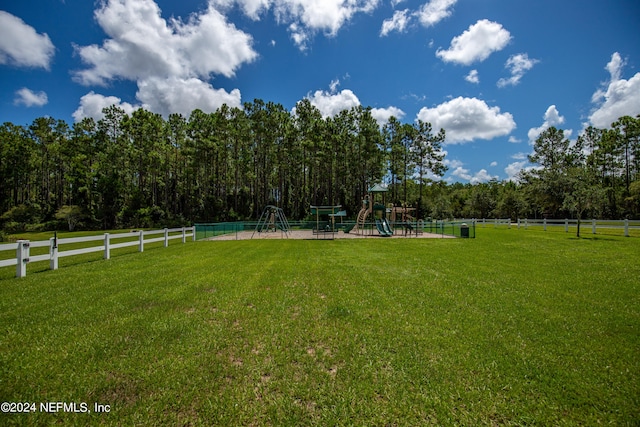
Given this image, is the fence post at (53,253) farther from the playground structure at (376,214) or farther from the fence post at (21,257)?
the playground structure at (376,214)

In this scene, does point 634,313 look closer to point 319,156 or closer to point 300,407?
point 300,407

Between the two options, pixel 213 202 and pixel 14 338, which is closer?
pixel 14 338

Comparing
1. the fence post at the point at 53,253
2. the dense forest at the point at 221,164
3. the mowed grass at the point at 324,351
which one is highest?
the dense forest at the point at 221,164

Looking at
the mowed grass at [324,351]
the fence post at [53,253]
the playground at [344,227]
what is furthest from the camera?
the playground at [344,227]

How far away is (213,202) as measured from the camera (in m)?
40.0

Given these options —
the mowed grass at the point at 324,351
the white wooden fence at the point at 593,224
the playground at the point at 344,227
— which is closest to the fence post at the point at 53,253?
the mowed grass at the point at 324,351

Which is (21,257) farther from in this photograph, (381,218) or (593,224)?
(593,224)

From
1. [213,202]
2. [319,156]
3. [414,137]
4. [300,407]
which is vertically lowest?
[300,407]

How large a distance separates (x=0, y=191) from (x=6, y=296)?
193 feet

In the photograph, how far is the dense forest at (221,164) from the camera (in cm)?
3828

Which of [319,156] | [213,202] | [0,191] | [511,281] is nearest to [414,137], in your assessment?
[319,156]

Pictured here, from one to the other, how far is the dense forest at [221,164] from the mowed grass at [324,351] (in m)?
34.3

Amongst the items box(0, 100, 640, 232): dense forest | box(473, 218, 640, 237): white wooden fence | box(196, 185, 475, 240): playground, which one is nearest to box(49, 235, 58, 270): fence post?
box(196, 185, 475, 240): playground

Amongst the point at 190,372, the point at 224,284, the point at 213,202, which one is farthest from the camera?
the point at 213,202
